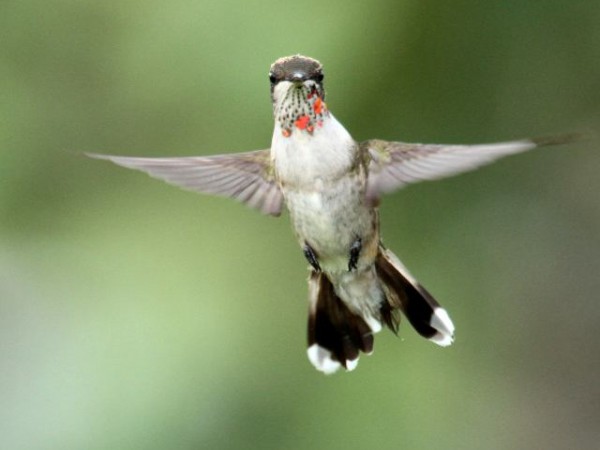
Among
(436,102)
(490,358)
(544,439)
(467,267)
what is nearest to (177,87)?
(436,102)

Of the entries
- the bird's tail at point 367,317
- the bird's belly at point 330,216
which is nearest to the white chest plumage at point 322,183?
the bird's belly at point 330,216

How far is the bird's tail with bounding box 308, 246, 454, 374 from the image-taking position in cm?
293

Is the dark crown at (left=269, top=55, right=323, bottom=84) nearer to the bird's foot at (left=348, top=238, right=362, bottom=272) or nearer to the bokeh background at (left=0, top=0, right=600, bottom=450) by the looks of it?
the bird's foot at (left=348, top=238, right=362, bottom=272)

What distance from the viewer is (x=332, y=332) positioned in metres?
3.04

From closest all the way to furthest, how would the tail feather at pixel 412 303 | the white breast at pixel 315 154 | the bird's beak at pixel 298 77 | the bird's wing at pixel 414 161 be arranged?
1. the bird's wing at pixel 414 161
2. the bird's beak at pixel 298 77
3. the white breast at pixel 315 154
4. the tail feather at pixel 412 303

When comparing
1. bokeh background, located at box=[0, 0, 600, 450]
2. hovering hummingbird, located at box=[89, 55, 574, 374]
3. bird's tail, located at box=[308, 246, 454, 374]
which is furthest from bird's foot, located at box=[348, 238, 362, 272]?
bokeh background, located at box=[0, 0, 600, 450]

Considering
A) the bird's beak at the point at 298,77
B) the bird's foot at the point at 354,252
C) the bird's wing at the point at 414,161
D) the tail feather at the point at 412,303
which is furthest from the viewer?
the tail feather at the point at 412,303

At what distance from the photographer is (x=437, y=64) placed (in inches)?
180

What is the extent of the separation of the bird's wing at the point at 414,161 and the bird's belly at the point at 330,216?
7 cm

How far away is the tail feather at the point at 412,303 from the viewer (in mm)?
2924

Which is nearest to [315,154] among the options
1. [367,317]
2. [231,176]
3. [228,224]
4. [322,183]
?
[322,183]

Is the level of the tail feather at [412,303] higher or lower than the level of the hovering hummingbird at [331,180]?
lower

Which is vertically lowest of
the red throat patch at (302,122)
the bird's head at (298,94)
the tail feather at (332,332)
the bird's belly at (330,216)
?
the tail feather at (332,332)

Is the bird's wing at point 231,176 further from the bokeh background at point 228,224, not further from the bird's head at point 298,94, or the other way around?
the bokeh background at point 228,224
